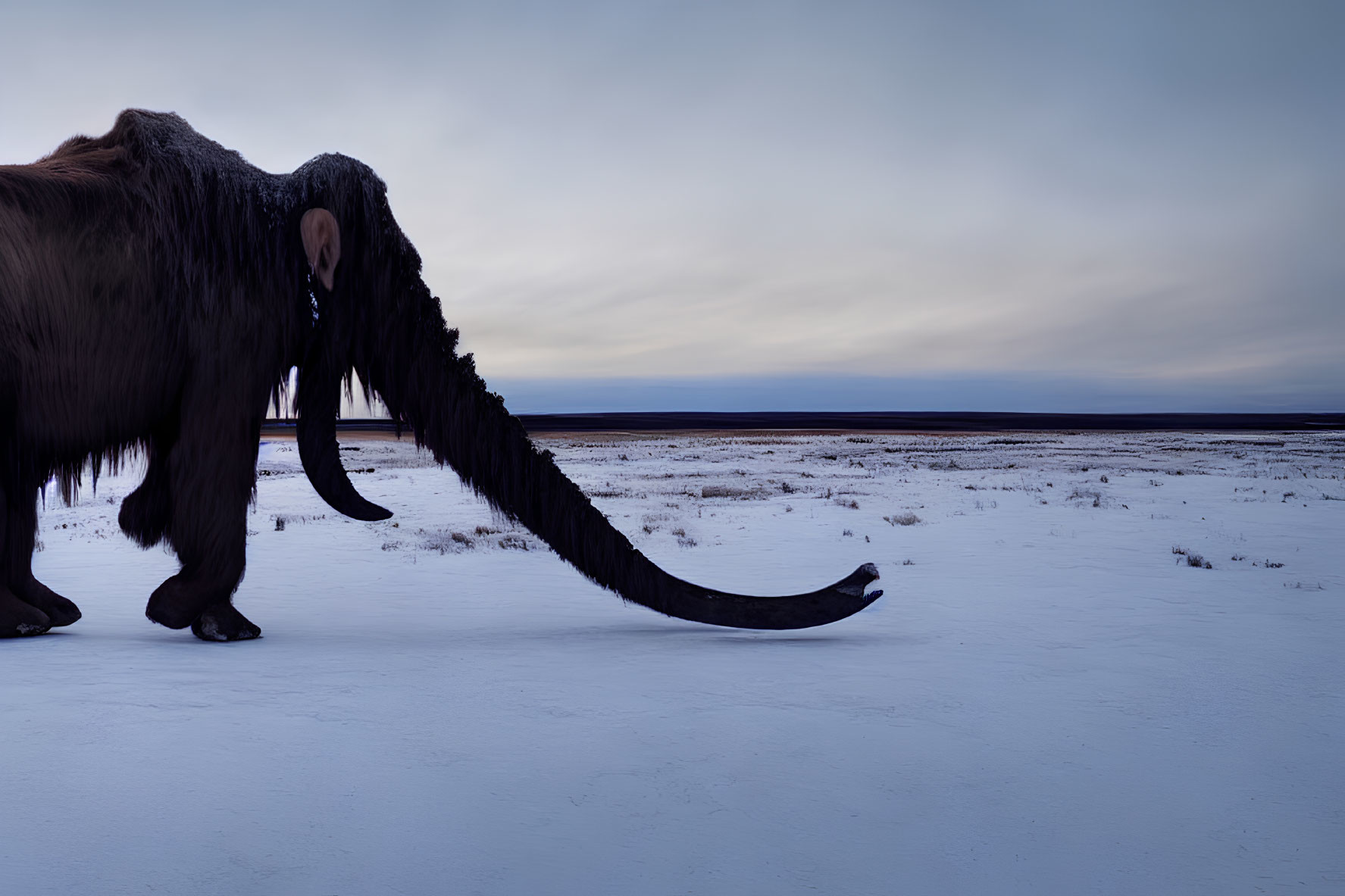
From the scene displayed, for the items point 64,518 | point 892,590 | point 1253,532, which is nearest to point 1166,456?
point 1253,532

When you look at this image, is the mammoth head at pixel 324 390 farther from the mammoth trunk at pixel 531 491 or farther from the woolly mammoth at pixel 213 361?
A: the mammoth trunk at pixel 531 491

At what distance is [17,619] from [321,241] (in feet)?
8.87

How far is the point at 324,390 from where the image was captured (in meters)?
5.46

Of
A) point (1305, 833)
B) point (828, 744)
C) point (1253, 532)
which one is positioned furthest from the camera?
point (1253, 532)

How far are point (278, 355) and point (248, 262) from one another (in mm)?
529

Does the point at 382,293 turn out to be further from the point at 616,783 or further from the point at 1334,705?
the point at 1334,705

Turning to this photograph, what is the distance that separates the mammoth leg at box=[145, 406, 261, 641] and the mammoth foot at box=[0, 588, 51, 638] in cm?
74

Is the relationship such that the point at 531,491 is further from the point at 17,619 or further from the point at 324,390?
the point at 17,619

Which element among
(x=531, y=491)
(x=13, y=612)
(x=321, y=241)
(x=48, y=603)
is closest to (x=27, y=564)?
(x=48, y=603)

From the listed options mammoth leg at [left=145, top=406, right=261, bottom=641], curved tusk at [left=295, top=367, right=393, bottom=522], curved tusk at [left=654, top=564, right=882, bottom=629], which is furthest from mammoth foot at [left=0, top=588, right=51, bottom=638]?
curved tusk at [left=654, top=564, right=882, bottom=629]

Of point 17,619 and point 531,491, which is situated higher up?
point 531,491

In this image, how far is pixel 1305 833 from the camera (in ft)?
8.97

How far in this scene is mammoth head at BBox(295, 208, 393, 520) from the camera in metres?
5.08

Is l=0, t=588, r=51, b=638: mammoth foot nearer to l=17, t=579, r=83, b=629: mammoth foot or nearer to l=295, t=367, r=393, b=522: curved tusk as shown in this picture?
l=17, t=579, r=83, b=629: mammoth foot
